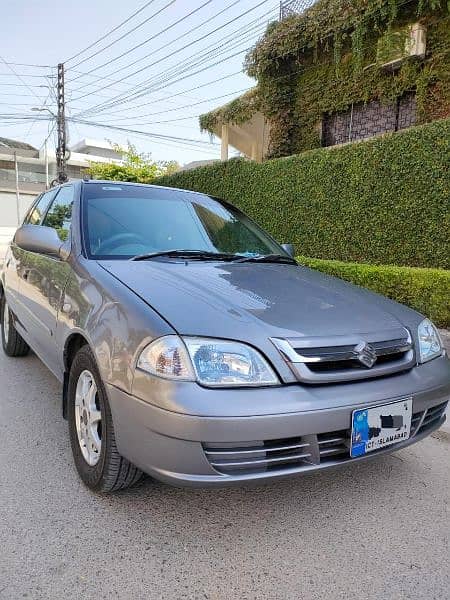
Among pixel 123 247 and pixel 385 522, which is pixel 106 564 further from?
pixel 123 247

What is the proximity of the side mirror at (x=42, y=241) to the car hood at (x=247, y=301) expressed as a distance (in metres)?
0.50

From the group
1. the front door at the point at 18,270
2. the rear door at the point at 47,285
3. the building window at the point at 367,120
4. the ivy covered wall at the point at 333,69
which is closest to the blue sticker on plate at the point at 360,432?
the rear door at the point at 47,285

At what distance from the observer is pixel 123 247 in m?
2.81

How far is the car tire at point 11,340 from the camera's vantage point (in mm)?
4371

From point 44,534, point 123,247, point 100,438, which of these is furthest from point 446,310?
point 44,534

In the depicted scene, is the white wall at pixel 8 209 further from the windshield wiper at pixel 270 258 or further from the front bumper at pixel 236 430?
the front bumper at pixel 236 430

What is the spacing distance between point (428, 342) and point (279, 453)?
1060 millimetres

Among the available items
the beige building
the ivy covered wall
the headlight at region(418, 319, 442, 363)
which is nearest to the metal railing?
the ivy covered wall

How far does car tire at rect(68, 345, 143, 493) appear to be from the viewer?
209 cm

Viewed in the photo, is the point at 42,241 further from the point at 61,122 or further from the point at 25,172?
the point at 25,172

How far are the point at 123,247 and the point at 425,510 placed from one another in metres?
2.09

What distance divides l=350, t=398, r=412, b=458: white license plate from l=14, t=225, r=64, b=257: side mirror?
75.2 inches

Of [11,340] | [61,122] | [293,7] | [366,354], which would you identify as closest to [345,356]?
[366,354]

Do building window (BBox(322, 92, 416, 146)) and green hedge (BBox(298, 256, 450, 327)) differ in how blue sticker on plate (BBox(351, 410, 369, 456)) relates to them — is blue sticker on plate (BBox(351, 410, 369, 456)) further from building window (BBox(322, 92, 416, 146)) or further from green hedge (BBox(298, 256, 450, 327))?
building window (BBox(322, 92, 416, 146))
